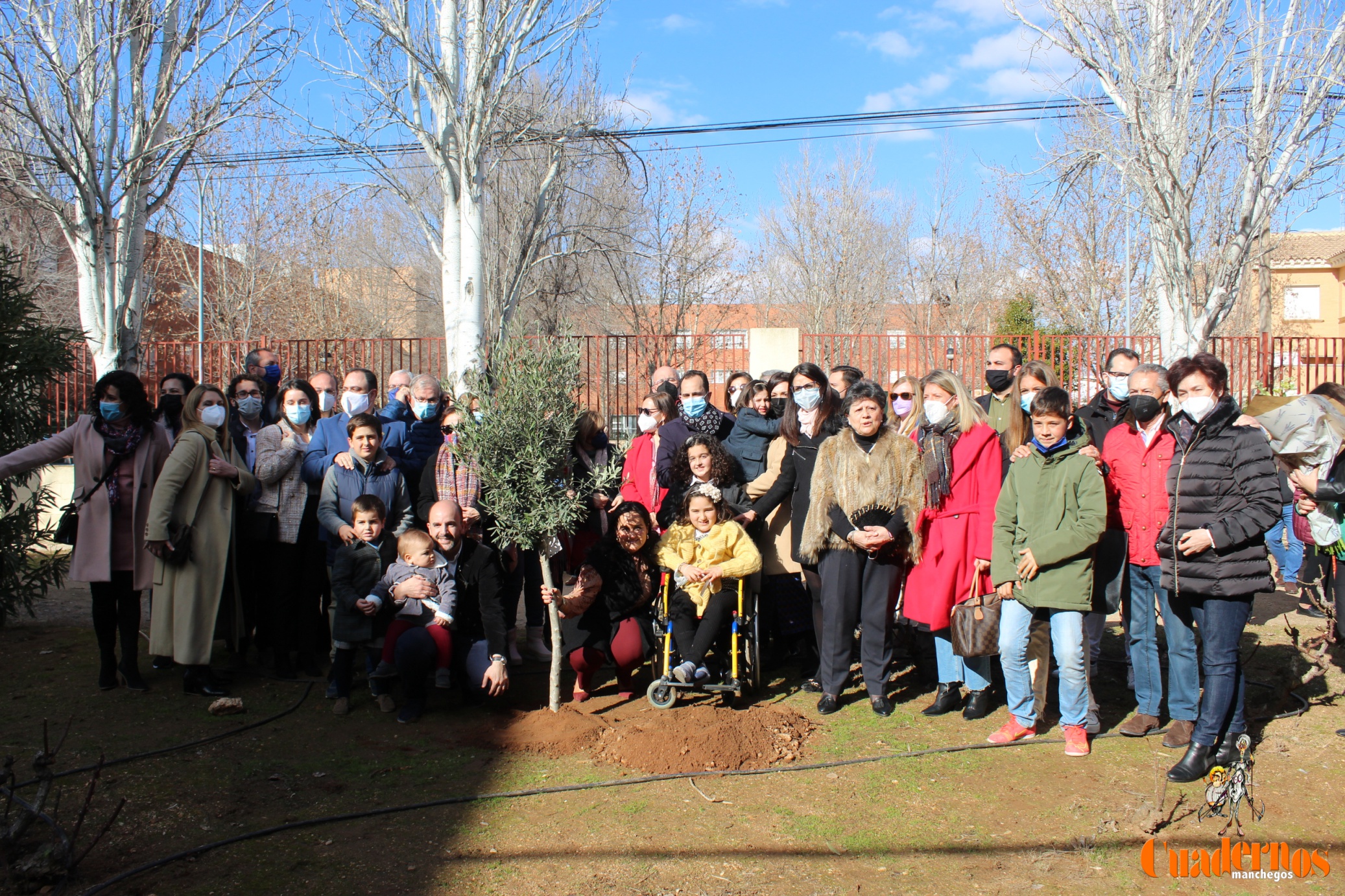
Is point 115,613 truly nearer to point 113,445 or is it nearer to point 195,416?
point 113,445

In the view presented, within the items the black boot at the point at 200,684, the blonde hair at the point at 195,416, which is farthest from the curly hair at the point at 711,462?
the black boot at the point at 200,684

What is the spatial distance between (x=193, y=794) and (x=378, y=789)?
909 mm

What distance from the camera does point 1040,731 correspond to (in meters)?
5.33

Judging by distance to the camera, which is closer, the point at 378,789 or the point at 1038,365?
the point at 378,789

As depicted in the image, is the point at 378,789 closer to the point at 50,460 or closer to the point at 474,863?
the point at 474,863

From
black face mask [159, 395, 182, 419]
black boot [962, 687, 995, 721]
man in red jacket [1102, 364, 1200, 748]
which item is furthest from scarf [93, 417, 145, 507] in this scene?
man in red jacket [1102, 364, 1200, 748]

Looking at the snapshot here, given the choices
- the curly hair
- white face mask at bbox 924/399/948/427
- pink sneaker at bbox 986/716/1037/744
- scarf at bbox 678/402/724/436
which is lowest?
pink sneaker at bbox 986/716/1037/744

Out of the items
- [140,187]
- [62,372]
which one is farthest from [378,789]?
[140,187]

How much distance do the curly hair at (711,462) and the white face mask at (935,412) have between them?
1.40 metres

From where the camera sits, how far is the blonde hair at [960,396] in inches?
211

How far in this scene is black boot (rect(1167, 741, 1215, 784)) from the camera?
449cm

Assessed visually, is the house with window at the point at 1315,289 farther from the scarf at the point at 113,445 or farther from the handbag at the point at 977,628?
the scarf at the point at 113,445

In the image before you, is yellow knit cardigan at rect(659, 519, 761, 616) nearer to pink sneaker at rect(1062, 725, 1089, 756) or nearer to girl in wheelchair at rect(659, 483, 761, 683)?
girl in wheelchair at rect(659, 483, 761, 683)

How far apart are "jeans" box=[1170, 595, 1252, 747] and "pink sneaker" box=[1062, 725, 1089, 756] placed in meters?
0.54
